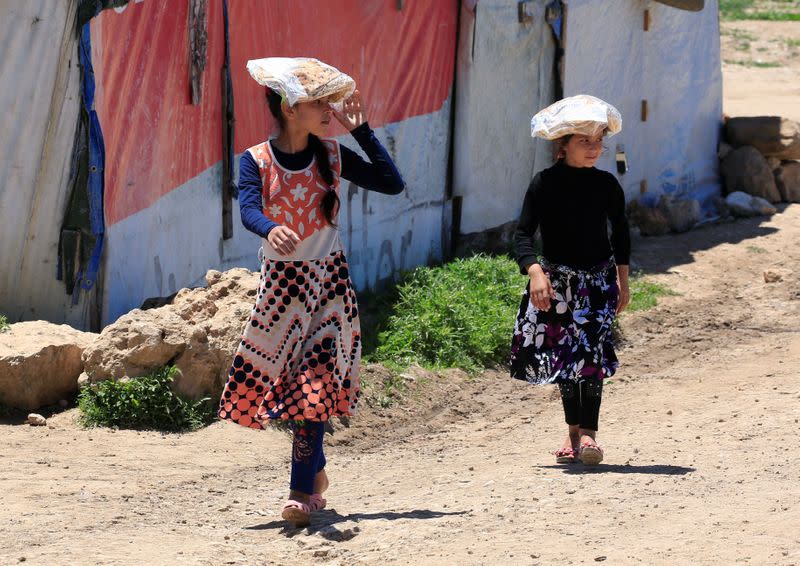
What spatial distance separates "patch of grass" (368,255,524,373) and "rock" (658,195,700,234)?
323cm

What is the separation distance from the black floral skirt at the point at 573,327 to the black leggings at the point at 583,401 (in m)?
0.07

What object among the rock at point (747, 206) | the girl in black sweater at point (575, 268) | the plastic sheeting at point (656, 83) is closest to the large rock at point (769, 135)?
the plastic sheeting at point (656, 83)

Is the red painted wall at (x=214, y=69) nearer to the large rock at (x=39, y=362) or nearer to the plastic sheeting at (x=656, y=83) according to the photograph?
the large rock at (x=39, y=362)

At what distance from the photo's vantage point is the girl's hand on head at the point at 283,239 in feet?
13.8

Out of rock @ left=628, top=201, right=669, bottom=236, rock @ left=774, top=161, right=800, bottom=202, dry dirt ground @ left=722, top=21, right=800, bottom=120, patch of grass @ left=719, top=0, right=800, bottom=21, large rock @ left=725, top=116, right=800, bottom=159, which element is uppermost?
patch of grass @ left=719, top=0, right=800, bottom=21

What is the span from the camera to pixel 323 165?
4602 mm

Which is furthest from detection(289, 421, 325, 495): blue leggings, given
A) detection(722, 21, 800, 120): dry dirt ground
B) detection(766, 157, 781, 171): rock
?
detection(722, 21, 800, 120): dry dirt ground

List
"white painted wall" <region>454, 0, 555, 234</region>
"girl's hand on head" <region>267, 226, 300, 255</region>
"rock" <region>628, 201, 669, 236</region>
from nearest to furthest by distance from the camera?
"girl's hand on head" <region>267, 226, 300, 255</region> → "white painted wall" <region>454, 0, 555, 234</region> → "rock" <region>628, 201, 669, 236</region>

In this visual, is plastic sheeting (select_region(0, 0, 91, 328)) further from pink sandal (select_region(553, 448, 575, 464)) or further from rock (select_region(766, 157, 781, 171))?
rock (select_region(766, 157, 781, 171))

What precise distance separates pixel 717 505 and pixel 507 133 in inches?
230

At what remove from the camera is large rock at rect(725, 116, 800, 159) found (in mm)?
12516

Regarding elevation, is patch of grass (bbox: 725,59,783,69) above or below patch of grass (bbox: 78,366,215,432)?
above

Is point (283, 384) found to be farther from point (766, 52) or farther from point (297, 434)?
point (766, 52)

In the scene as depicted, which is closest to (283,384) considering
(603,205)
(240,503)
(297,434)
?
(297,434)
